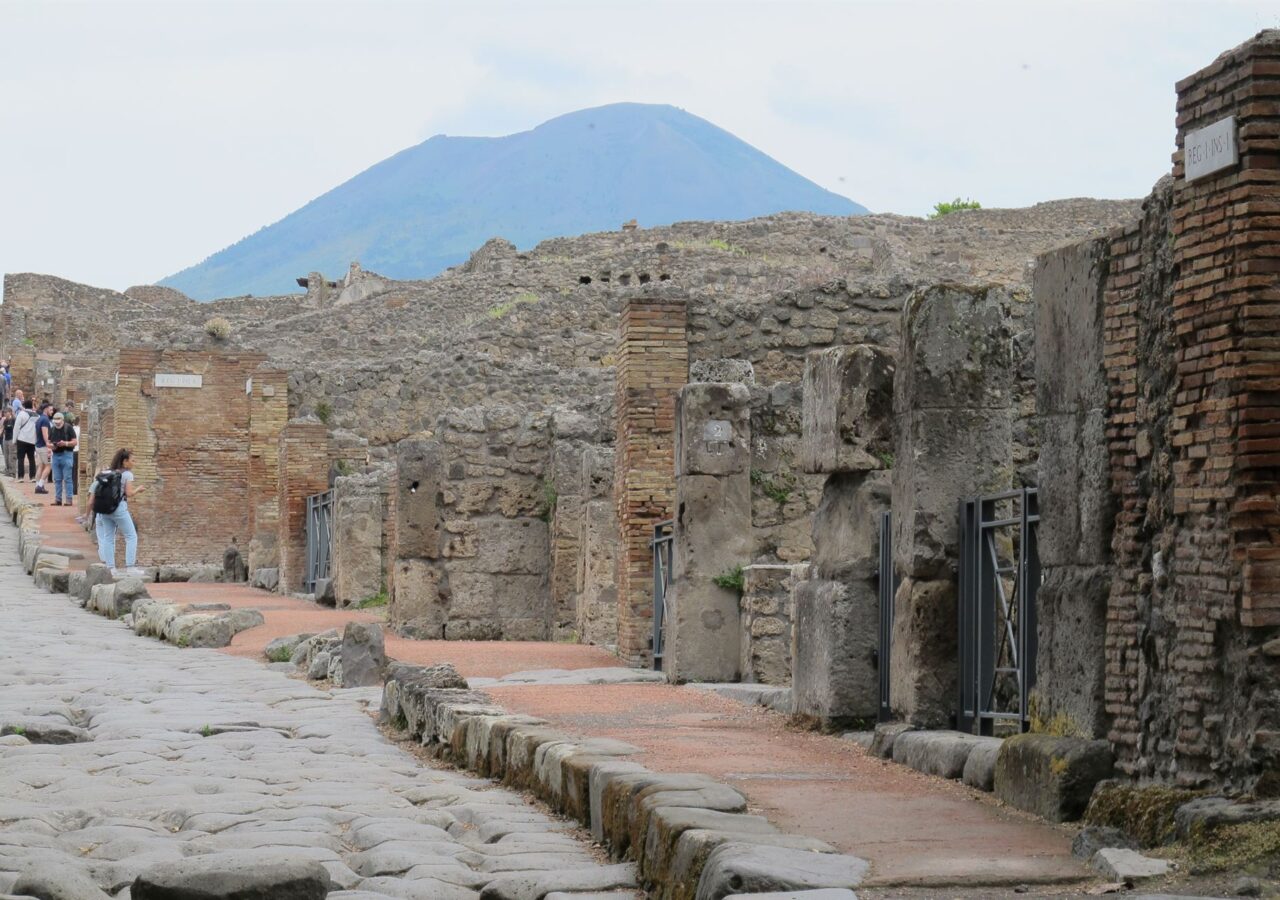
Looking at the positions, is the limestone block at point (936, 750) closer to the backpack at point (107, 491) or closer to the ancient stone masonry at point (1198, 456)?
the ancient stone masonry at point (1198, 456)

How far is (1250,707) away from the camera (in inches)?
221

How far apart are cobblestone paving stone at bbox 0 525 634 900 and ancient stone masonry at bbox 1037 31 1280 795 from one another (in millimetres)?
2085

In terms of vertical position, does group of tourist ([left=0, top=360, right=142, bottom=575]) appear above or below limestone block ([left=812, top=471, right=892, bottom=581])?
above

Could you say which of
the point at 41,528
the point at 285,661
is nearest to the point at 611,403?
the point at 285,661

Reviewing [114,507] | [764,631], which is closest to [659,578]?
[764,631]

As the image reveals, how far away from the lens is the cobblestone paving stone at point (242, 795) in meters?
6.39

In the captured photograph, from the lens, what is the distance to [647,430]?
47.2 feet

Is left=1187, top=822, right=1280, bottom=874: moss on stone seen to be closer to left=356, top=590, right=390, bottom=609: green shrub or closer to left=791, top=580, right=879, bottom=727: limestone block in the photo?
left=791, top=580, right=879, bottom=727: limestone block

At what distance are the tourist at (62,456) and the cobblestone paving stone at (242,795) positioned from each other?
21.2 m

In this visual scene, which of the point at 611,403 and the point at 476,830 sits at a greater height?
the point at 611,403

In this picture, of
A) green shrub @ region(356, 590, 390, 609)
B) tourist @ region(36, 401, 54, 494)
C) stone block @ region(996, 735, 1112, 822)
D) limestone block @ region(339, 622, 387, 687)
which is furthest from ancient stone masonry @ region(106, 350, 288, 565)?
stone block @ region(996, 735, 1112, 822)

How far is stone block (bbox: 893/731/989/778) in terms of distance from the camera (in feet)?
25.1

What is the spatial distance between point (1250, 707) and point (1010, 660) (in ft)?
8.23

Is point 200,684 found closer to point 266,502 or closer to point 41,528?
point 266,502
